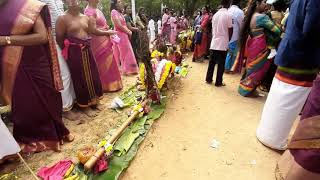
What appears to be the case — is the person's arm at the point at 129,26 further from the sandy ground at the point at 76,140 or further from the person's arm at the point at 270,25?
the person's arm at the point at 270,25

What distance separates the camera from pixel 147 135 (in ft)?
11.9

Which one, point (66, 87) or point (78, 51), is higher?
point (78, 51)

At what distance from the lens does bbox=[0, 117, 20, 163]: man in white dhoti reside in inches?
105

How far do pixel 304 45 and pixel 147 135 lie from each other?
2.13 metres

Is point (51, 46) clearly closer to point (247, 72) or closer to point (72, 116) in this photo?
point (72, 116)

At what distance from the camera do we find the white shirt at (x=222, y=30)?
5.41 m

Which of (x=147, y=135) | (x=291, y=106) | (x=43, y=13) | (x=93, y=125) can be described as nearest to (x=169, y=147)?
(x=147, y=135)

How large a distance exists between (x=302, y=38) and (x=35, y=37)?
2638 millimetres

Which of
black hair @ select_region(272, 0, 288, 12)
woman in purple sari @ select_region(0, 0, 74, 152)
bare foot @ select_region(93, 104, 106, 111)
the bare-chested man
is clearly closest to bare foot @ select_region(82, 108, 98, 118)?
the bare-chested man

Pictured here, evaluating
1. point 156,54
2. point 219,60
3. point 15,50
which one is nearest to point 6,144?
point 15,50

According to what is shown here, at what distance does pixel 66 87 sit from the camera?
13.0 feet

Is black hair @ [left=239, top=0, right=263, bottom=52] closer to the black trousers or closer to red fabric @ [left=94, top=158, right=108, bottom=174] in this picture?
the black trousers

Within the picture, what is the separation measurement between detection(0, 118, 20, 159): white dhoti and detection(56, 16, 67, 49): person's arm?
4.90 ft

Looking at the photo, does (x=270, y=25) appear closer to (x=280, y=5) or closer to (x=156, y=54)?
(x=280, y=5)
